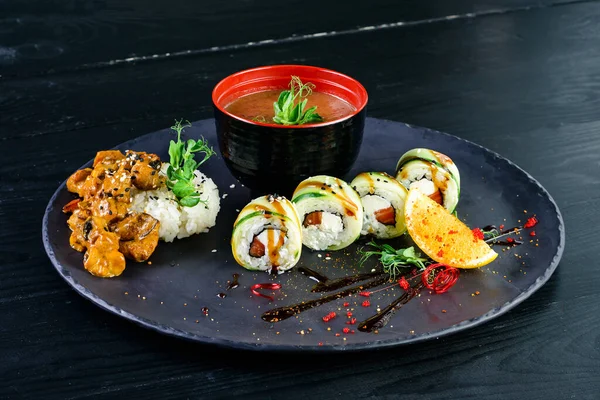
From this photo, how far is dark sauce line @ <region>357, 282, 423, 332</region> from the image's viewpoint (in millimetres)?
1745

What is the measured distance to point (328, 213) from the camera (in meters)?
2.05

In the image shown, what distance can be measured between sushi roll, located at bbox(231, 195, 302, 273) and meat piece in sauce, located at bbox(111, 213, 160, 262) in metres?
0.22

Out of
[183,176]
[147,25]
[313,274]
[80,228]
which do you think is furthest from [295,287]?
[147,25]

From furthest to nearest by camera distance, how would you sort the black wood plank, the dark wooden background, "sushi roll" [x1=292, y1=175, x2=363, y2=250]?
1. the black wood plank
2. "sushi roll" [x1=292, y1=175, x2=363, y2=250]
3. the dark wooden background

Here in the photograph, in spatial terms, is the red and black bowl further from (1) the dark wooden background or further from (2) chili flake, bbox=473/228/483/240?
(1) the dark wooden background

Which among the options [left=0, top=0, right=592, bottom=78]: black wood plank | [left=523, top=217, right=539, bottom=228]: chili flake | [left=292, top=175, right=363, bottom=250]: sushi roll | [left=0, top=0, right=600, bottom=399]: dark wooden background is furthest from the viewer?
[left=0, top=0, right=592, bottom=78]: black wood plank

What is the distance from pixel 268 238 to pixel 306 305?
0.23 meters

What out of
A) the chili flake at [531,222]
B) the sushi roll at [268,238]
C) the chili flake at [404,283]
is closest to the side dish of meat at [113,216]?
the sushi roll at [268,238]

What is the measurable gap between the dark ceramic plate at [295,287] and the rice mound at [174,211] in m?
0.03

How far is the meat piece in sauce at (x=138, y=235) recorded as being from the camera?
197cm

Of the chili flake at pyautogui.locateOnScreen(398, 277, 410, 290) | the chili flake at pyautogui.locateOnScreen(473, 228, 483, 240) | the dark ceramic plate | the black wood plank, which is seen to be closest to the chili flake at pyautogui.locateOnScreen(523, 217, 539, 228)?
the dark ceramic plate

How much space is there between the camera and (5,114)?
311 cm

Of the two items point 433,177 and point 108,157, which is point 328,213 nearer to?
point 433,177

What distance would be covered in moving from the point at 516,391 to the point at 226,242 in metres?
0.88
